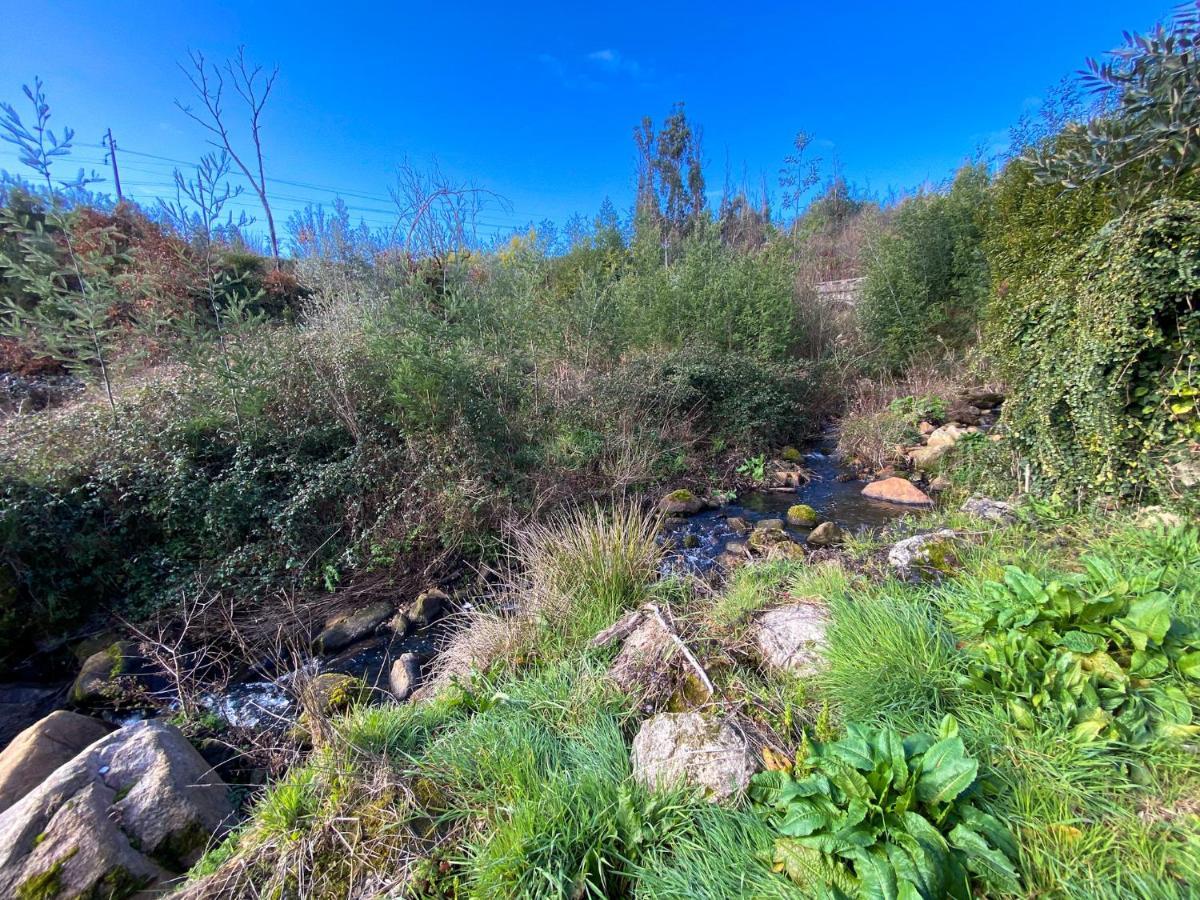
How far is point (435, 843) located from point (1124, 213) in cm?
563

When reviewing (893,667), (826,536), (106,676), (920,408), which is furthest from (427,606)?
(920,408)

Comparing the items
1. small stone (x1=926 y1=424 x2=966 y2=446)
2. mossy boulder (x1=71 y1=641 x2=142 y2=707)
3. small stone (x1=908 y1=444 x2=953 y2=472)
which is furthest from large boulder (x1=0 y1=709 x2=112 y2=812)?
small stone (x1=926 y1=424 x2=966 y2=446)

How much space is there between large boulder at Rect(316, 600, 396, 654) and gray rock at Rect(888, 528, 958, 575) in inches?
175

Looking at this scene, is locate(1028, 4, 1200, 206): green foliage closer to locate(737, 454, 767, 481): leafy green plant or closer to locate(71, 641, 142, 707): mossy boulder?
locate(737, 454, 767, 481): leafy green plant

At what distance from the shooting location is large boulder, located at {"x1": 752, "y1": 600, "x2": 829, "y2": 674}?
7.30ft

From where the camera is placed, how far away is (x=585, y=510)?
5.79 m

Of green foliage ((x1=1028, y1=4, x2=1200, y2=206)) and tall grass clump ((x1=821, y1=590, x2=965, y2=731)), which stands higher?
green foliage ((x1=1028, y1=4, x2=1200, y2=206))

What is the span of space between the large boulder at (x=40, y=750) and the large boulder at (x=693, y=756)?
11.2ft

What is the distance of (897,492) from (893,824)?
242 inches

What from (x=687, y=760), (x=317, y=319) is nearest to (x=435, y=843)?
(x=687, y=760)

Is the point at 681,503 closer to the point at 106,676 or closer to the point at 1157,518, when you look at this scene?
the point at 1157,518

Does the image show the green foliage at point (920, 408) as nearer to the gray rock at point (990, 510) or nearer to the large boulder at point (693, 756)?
the gray rock at point (990, 510)

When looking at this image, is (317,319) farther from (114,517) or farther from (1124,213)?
(1124,213)

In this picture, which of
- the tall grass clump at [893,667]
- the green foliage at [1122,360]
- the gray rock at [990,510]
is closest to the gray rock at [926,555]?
the gray rock at [990,510]
